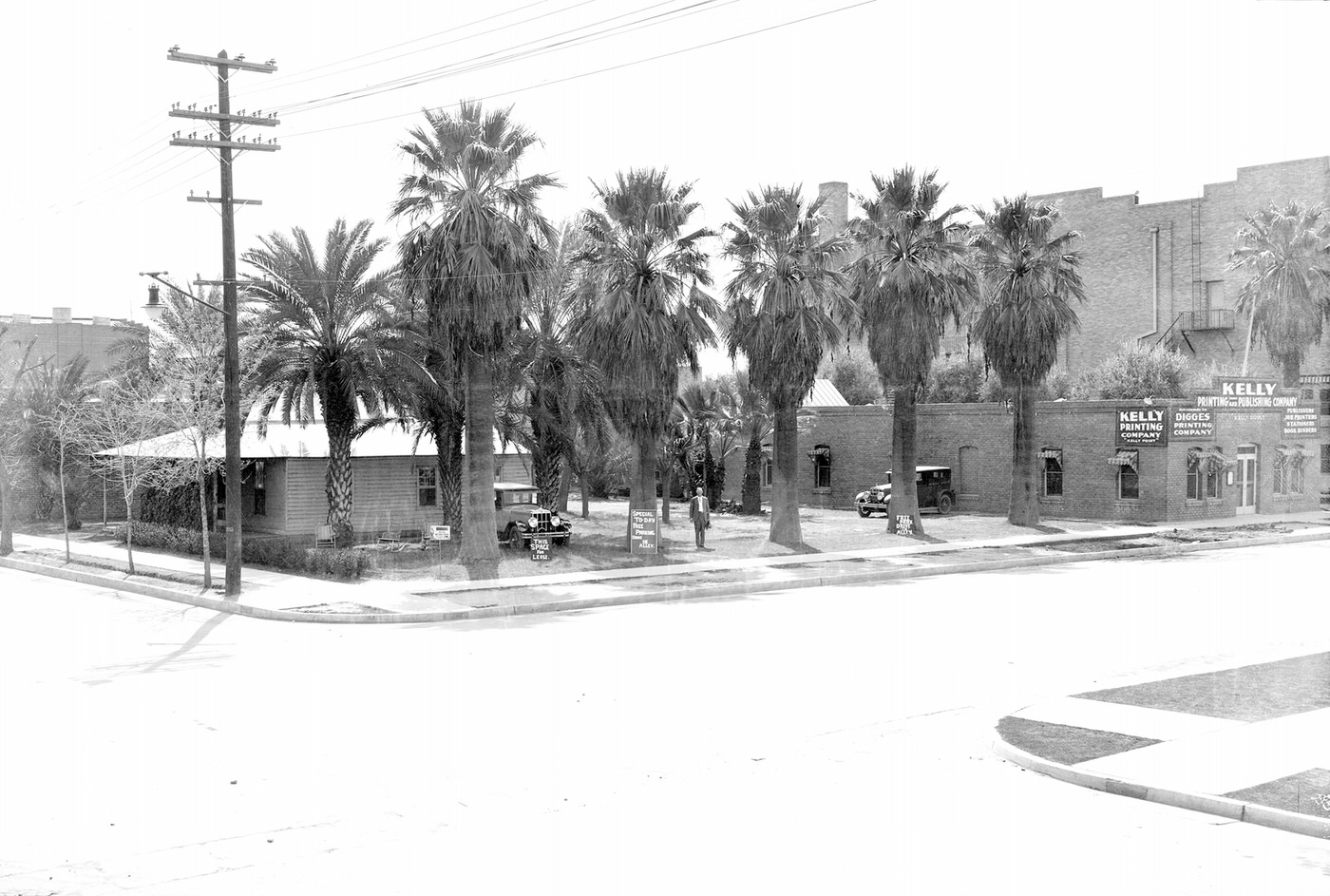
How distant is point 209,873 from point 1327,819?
759cm

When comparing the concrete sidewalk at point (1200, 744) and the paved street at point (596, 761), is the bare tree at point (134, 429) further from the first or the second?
the concrete sidewalk at point (1200, 744)

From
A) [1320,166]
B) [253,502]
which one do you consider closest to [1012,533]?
[253,502]

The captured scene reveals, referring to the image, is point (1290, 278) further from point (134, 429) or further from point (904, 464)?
point (134, 429)

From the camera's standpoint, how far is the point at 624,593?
23078 millimetres

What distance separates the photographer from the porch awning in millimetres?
41753

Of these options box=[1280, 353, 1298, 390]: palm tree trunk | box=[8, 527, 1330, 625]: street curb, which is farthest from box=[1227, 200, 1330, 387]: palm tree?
box=[8, 527, 1330, 625]: street curb

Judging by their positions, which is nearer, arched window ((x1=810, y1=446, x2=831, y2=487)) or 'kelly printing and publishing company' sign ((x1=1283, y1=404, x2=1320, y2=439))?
'kelly printing and publishing company' sign ((x1=1283, y1=404, x2=1320, y2=439))

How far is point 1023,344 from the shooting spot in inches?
1489

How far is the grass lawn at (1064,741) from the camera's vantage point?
10086 mm

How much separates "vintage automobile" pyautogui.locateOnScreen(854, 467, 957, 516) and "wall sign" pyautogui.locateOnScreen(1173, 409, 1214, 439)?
357 inches

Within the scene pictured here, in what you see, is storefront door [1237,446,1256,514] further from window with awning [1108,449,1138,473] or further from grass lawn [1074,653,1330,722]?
grass lawn [1074,653,1330,722]

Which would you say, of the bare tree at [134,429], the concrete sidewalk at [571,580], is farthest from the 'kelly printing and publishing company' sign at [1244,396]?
the bare tree at [134,429]

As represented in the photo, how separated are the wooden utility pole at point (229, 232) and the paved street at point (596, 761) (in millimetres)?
3835

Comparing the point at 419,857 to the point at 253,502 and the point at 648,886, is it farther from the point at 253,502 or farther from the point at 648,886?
the point at 253,502
